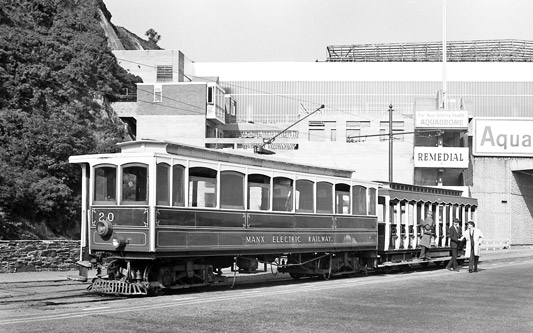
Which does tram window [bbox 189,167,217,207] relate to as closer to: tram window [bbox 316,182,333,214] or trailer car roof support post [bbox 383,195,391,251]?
tram window [bbox 316,182,333,214]

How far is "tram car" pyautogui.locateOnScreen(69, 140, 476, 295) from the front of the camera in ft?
50.1

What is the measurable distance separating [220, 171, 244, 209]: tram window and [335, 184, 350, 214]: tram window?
455 cm

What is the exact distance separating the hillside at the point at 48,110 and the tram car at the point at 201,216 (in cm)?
1084

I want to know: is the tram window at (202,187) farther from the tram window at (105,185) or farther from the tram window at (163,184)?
the tram window at (105,185)

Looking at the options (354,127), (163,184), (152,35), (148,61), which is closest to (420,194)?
(163,184)

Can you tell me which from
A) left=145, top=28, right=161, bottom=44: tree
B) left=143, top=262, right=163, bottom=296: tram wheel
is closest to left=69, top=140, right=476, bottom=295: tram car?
left=143, top=262, right=163, bottom=296: tram wheel

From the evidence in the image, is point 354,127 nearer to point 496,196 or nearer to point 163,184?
point 496,196

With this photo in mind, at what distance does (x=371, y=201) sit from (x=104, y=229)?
33.1 feet

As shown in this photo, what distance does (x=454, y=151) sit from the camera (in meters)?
56.6

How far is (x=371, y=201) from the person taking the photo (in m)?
23.0

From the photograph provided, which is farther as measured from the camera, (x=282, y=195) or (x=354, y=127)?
(x=354, y=127)

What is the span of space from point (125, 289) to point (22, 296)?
2121 millimetres

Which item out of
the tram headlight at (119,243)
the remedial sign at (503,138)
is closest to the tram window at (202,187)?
the tram headlight at (119,243)

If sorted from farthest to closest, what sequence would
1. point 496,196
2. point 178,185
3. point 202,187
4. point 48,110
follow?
point 496,196 → point 48,110 → point 202,187 → point 178,185
